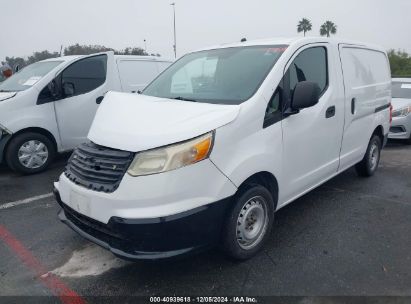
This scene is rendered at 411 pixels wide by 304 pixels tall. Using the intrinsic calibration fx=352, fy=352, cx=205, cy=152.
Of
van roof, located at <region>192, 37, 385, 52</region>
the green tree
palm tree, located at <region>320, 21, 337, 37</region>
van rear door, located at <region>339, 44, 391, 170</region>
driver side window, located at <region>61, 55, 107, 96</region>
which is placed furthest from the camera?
palm tree, located at <region>320, 21, 337, 37</region>

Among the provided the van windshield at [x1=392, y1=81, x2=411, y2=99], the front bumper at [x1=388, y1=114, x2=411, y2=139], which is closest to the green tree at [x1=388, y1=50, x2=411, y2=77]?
the van windshield at [x1=392, y1=81, x2=411, y2=99]

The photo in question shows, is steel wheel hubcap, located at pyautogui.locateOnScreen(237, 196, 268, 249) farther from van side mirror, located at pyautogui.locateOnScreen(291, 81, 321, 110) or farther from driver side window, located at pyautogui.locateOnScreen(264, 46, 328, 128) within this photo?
van side mirror, located at pyautogui.locateOnScreen(291, 81, 321, 110)

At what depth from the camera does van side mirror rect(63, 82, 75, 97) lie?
580 cm

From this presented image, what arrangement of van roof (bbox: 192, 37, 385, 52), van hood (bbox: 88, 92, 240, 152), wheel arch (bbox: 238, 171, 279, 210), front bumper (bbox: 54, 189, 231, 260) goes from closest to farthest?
front bumper (bbox: 54, 189, 231, 260) < van hood (bbox: 88, 92, 240, 152) < wheel arch (bbox: 238, 171, 279, 210) < van roof (bbox: 192, 37, 385, 52)

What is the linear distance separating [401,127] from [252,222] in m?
6.12

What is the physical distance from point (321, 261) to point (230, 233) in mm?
908

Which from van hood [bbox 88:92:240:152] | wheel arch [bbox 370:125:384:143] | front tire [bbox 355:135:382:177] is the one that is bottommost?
front tire [bbox 355:135:382:177]

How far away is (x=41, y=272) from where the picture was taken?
296cm

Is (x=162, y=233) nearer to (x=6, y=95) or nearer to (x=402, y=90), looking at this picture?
(x=6, y=95)

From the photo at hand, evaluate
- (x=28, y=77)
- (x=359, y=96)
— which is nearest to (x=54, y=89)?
(x=28, y=77)

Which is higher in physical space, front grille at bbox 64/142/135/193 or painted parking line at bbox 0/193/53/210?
front grille at bbox 64/142/135/193

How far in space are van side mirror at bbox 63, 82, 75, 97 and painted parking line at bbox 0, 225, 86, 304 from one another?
2745 millimetres

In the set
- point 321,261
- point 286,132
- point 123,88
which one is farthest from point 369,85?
point 123,88

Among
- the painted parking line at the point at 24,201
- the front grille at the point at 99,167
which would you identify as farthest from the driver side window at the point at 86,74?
the front grille at the point at 99,167
